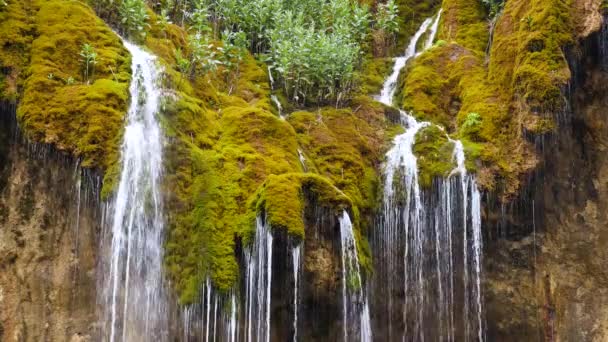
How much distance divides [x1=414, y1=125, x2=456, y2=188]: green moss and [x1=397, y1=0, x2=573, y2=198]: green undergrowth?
90mm

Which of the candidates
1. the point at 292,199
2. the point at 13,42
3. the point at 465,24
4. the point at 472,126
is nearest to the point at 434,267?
the point at 472,126

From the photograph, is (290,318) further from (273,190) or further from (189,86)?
(189,86)

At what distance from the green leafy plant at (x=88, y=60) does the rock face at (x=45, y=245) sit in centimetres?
201

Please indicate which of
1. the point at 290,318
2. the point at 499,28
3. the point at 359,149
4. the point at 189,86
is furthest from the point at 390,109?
the point at 290,318

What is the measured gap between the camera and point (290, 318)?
11.4 meters

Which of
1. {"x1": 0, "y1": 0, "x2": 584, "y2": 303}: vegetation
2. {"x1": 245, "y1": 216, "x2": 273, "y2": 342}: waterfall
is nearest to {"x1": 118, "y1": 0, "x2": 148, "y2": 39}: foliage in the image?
{"x1": 0, "y1": 0, "x2": 584, "y2": 303}: vegetation

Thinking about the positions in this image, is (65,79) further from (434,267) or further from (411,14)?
(411,14)

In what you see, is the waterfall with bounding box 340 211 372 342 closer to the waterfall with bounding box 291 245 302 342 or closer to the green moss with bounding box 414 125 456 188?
the waterfall with bounding box 291 245 302 342

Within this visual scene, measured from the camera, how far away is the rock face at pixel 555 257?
541 inches

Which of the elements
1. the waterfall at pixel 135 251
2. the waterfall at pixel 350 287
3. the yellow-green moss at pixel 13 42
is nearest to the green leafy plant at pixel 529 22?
the waterfall at pixel 350 287

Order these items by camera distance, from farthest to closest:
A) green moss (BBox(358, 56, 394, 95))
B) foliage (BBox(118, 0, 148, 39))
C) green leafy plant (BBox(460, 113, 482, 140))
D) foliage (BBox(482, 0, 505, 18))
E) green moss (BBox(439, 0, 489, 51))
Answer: foliage (BBox(482, 0, 505, 18)) < green moss (BBox(439, 0, 489, 51)) < green moss (BBox(358, 56, 394, 95)) < green leafy plant (BBox(460, 113, 482, 140)) < foliage (BBox(118, 0, 148, 39))

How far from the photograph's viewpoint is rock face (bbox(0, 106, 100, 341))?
34.3 feet

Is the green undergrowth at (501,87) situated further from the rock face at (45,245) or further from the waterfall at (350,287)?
the rock face at (45,245)

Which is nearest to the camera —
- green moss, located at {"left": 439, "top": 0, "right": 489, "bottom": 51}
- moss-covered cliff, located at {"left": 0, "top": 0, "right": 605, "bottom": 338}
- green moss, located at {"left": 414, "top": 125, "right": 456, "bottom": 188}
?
moss-covered cliff, located at {"left": 0, "top": 0, "right": 605, "bottom": 338}
